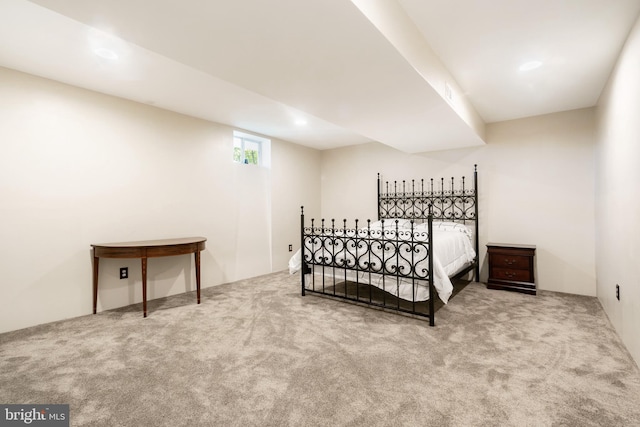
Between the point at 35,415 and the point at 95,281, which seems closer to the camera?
the point at 35,415

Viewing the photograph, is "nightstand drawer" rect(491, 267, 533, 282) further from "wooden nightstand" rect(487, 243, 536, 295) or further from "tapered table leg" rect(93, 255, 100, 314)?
"tapered table leg" rect(93, 255, 100, 314)

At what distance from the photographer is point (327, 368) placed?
203 centimetres

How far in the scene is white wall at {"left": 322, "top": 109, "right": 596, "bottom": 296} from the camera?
381cm

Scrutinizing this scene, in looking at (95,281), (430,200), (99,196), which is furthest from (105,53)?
(430,200)

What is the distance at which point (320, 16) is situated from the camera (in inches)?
60.7

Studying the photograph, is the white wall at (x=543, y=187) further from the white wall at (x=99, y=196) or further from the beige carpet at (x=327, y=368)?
the white wall at (x=99, y=196)

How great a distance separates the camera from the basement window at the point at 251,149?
4887 millimetres

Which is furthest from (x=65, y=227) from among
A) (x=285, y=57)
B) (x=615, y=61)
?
(x=615, y=61)

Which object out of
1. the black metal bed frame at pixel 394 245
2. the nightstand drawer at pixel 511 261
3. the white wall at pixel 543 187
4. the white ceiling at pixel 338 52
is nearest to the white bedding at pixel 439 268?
the black metal bed frame at pixel 394 245

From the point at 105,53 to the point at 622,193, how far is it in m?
4.39

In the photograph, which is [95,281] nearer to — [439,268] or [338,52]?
[338,52]

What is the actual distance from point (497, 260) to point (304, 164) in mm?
3681

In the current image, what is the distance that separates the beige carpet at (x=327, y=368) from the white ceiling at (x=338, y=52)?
210cm

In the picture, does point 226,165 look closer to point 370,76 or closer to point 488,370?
point 370,76
